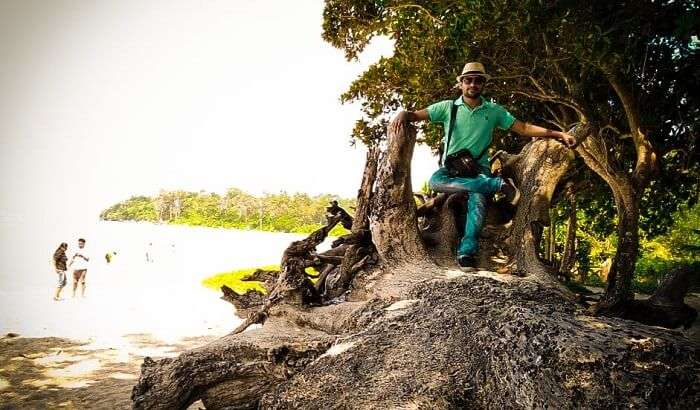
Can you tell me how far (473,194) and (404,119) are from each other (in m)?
1.01

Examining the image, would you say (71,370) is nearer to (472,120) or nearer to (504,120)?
(472,120)

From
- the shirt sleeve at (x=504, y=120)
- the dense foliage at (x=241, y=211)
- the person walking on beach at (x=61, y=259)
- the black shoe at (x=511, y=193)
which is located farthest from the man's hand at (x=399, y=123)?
the dense foliage at (x=241, y=211)

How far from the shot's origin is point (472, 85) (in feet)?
14.1

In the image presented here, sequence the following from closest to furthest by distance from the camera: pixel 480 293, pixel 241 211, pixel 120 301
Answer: pixel 480 293 < pixel 120 301 < pixel 241 211

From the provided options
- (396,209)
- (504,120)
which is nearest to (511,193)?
(504,120)

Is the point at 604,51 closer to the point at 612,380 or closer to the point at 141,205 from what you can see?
Result: the point at 612,380

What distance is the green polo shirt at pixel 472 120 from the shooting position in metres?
4.36

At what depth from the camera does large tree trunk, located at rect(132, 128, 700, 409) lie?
2.49m

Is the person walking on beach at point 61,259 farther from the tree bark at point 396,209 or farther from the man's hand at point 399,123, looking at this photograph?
the man's hand at point 399,123

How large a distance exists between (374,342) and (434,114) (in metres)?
2.22

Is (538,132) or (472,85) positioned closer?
(472,85)

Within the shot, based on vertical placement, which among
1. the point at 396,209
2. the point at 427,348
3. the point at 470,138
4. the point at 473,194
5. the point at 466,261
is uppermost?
the point at 470,138

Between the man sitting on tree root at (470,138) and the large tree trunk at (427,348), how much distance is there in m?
0.35

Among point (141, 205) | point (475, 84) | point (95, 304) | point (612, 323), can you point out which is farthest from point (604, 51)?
point (141, 205)
